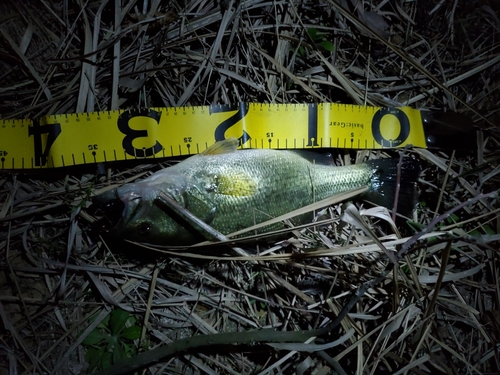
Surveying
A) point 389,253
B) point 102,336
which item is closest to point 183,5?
point 389,253

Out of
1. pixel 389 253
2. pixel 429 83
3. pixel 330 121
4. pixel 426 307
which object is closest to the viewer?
pixel 389 253

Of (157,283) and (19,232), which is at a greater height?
(19,232)

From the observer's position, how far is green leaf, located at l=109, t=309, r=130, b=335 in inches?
98.4

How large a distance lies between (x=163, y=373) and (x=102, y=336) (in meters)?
0.51

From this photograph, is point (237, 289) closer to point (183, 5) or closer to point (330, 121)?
point (330, 121)

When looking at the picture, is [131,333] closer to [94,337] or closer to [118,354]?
[118,354]

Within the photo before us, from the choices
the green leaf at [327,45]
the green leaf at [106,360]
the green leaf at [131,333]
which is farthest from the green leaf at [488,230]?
the green leaf at [106,360]

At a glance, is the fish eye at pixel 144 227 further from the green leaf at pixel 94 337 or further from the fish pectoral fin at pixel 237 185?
the green leaf at pixel 94 337

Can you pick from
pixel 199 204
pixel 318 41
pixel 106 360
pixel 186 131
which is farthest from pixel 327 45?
pixel 106 360

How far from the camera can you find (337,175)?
2.62m

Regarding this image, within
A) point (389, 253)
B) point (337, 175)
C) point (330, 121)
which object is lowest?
point (389, 253)

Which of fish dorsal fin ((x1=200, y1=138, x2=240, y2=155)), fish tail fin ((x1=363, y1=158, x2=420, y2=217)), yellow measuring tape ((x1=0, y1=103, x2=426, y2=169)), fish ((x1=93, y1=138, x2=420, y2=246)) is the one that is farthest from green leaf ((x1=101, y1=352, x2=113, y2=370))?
fish tail fin ((x1=363, y1=158, x2=420, y2=217))

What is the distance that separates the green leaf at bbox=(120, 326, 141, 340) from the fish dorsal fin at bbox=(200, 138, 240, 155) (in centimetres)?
136

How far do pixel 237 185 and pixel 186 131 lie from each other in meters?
0.57
